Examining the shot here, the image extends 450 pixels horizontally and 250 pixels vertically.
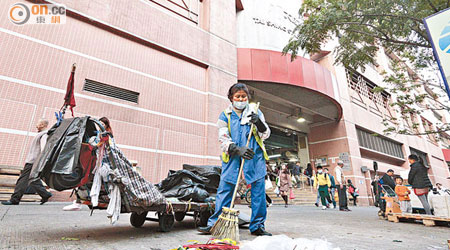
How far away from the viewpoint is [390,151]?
21.9m

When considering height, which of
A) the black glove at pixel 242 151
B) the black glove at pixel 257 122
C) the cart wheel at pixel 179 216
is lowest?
the cart wheel at pixel 179 216

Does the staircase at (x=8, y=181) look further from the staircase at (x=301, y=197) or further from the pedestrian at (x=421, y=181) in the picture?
the pedestrian at (x=421, y=181)

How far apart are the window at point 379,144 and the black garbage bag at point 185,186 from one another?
1919 centimetres

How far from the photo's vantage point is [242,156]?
8.79ft

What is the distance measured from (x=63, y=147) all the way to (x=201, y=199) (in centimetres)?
193

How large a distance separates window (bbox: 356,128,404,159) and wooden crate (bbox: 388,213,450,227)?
1481 cm

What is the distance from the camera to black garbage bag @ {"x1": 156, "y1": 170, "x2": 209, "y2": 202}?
3.31 meters

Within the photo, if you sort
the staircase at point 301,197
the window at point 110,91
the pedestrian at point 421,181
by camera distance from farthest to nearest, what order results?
the staircase at point 301,197 < the window at point 110,91 < the pedestrian at point 421,181

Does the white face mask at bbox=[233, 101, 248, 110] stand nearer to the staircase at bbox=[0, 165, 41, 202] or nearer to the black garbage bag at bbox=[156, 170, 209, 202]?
the black garbage bag at bbox=[156, 170, 209, 202]

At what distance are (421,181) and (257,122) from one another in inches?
221

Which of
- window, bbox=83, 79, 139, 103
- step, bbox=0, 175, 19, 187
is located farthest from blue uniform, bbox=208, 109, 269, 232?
window, bbox=83, 79, 139, 103

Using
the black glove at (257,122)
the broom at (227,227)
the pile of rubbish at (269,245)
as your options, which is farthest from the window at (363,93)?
the pile of rubbish at (269,245)

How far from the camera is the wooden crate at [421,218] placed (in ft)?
15.5

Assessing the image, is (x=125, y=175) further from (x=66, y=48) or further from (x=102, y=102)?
(x=66, y=48)
